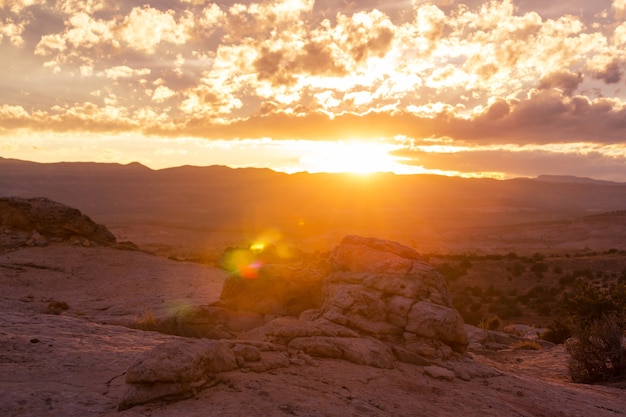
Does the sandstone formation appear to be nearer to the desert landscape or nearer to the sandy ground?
the desert landscape

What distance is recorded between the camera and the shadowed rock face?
3003 centimetres

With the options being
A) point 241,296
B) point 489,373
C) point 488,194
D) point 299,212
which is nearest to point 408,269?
point 489,373

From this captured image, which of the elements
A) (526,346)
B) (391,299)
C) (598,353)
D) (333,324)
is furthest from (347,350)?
(526,346)

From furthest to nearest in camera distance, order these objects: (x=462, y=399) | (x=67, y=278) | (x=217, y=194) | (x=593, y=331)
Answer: (x=217, y=194) < (x=67, y=278) < (x=593, y=331) < (x=462, y=399)

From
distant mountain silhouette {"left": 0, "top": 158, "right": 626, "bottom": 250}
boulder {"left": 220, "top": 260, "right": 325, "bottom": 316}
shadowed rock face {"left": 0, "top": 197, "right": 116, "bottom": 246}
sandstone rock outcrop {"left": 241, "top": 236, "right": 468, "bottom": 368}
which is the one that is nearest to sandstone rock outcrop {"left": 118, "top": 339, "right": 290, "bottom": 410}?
sandstone rock outcrop {"left": 241, "top": 236, "right": 468, "bottom": 368}

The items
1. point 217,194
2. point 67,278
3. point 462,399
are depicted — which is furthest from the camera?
point 217,194

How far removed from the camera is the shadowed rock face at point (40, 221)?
30.0m

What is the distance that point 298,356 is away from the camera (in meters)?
10.1

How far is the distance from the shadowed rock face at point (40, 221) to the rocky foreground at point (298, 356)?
38.0 feet

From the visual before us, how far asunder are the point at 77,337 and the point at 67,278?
14789 millimetres

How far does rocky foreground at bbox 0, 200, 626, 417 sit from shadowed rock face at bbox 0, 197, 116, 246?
11590 mm

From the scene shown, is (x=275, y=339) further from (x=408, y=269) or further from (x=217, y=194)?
(x=217, y=194)

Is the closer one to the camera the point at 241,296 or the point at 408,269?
the point at 408,269

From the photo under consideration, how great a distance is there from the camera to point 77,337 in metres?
11.0
